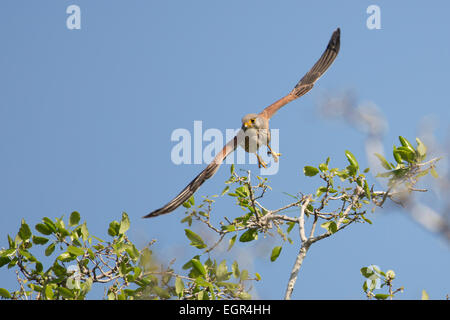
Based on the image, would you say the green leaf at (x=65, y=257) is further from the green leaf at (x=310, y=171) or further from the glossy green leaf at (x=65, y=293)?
the green leaf at (x=310, y=171)

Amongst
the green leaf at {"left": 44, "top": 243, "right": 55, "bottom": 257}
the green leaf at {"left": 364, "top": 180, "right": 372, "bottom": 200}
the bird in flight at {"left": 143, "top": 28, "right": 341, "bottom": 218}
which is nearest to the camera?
the green leaf at {"left": 364, "top": 180, "right": 372, "bottom": 200}

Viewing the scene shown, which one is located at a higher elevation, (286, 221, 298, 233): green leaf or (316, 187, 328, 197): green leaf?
(316, 187, 328, 197): green leaf

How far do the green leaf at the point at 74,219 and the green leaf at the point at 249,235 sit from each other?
2.01m

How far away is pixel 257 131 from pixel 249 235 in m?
2.93

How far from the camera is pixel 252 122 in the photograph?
8.99 m

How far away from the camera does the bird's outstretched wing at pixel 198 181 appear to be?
683 centimetres

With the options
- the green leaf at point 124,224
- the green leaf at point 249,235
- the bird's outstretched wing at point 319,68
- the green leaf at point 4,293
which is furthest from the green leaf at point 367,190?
the bird's outstretched wing at point 319,68

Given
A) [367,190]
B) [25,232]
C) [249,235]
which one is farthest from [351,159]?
[25,232]

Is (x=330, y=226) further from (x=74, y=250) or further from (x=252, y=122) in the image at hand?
(x=252, y=122)

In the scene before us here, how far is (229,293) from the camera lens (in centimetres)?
573

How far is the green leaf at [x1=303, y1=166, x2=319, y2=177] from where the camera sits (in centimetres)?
627

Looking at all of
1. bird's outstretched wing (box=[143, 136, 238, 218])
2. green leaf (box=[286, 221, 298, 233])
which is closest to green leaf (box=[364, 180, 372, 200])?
green leaf (box=[286, 221, 298, 233])

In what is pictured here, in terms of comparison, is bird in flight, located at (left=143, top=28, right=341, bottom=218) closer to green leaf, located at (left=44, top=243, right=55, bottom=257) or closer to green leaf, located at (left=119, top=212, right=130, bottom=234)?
green leaf, located at (left=119, top=212, right=130, bottom=234)
